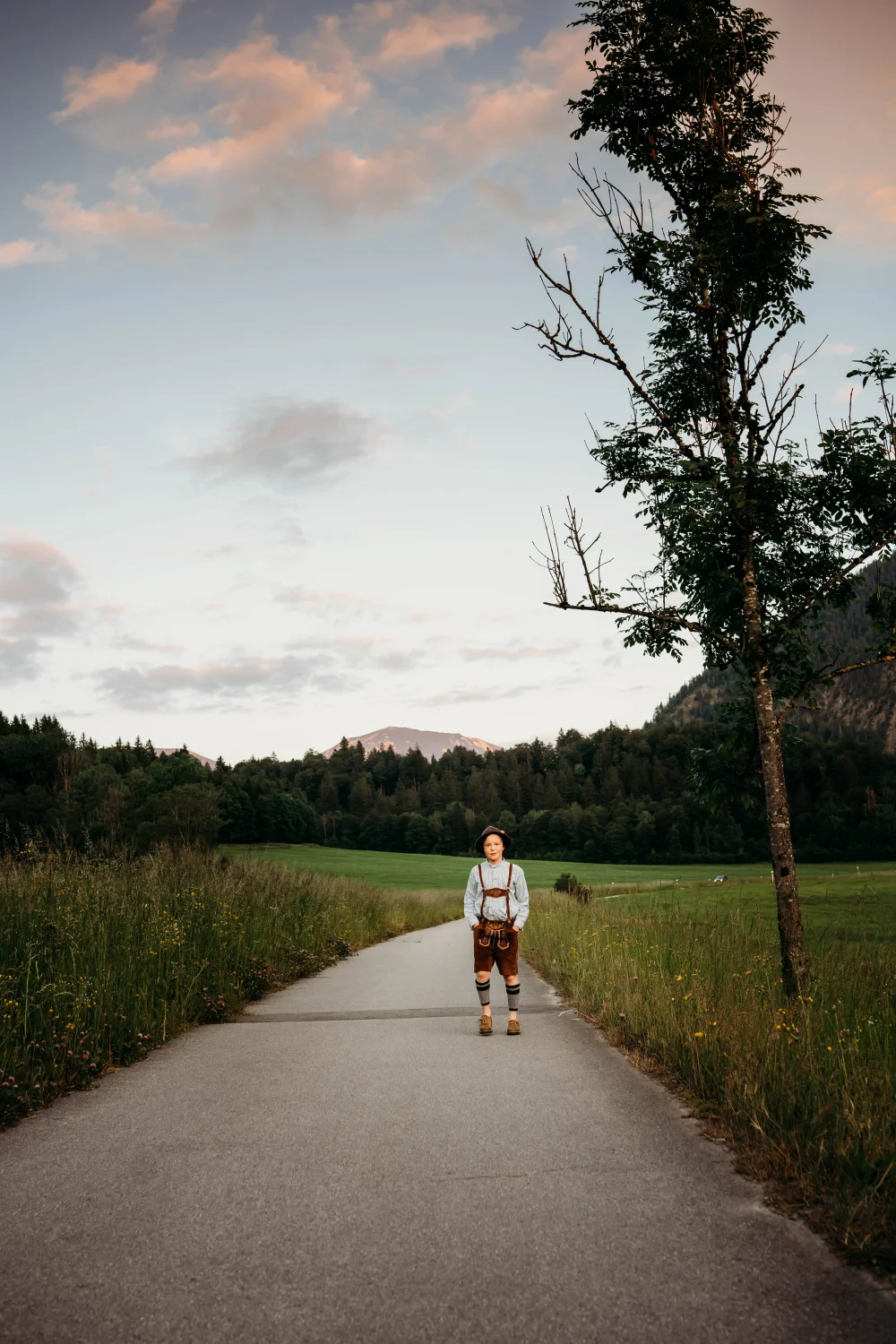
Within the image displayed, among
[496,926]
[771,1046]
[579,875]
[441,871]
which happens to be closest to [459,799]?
[441,871]

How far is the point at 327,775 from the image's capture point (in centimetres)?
17350

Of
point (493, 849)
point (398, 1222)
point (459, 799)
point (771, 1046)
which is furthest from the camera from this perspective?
point (459, 799)

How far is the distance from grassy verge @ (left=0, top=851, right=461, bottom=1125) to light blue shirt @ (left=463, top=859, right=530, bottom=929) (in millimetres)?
3034

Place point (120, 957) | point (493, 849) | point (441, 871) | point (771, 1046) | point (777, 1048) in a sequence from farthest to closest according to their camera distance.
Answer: point (441, 871), point (493, 849), point (120, 957), point (771, 1046), point (777, 1048)

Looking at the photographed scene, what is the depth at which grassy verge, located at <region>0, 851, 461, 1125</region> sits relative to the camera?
6.05 m

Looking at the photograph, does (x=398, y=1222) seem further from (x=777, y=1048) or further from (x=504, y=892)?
(x=504, y=892)

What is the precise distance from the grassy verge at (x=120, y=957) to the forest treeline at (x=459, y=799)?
132 feet

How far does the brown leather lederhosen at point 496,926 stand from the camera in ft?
27.2

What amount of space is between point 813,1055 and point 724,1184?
1372 millimetres

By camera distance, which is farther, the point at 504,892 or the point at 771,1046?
the point at 504,892

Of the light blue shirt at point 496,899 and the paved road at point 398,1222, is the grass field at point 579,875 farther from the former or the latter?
the paved road at point 398,1222

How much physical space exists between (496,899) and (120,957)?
146 inches

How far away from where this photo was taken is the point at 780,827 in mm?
8242

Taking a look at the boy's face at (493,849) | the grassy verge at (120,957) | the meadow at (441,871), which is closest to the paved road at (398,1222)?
the grassy verge at (120,957)
